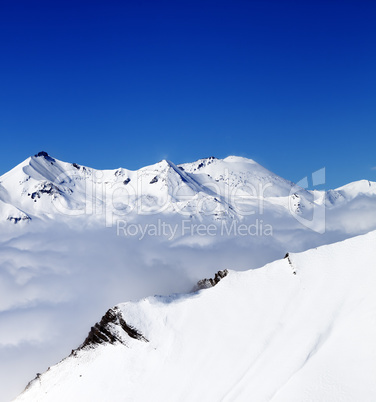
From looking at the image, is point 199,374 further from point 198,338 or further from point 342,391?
point 342,391

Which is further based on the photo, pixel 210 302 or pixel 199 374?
pixel 210 302

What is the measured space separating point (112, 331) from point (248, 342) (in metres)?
33.0

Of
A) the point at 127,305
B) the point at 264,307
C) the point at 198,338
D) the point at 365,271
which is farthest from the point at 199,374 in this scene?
the point at 365,271

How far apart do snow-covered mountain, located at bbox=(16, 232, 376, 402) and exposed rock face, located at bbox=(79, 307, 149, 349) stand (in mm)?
233

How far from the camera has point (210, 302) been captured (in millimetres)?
95688

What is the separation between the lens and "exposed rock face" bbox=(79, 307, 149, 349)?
93.3m

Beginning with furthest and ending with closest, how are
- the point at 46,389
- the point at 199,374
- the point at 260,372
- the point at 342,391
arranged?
the point at 46,389, the point at 199,374, the point at 260,372, the point at 342,391

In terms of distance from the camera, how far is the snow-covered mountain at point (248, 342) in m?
61.8

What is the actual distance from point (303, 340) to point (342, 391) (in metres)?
15.5

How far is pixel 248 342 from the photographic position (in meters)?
80.1

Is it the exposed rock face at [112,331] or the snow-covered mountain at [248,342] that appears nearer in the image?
the snow-covered mountain at [248,342]

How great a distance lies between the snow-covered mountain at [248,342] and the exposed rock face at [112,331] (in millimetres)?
233

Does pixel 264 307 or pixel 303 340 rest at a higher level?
pixel 264 307

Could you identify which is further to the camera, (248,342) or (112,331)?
(112,331)
